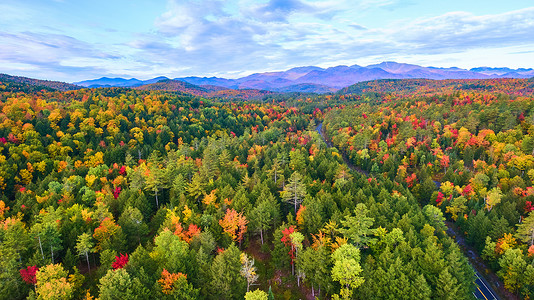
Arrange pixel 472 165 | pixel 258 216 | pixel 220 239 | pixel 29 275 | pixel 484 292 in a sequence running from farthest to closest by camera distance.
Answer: pixel 472 165, pixel 258 216, pixel 220 239, pixel 484 292, pixel 29 275

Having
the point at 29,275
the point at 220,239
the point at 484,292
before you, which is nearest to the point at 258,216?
the point at 220,239

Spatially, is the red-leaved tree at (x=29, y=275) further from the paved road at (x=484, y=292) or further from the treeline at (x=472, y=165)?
the treeline at (x=472, y=165)

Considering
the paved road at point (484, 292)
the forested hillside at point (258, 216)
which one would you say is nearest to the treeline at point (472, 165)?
the forested hillside at point (258, 216)

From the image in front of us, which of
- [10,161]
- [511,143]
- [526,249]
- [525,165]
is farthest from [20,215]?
[511,143]

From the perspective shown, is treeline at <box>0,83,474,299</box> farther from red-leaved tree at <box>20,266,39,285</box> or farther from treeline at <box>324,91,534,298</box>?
treeline at <box>324,91,534,298</box>

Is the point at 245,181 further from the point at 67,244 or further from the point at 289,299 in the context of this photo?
the point at 67,244

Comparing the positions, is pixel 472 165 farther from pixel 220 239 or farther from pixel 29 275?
pixel 29 275

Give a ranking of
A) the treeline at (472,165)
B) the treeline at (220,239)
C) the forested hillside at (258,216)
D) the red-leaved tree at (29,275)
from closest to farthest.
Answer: the treeline at (220,239), the red-leaved tree at (29,275), the forested hillside at (258,216), the treeline at (472,165)

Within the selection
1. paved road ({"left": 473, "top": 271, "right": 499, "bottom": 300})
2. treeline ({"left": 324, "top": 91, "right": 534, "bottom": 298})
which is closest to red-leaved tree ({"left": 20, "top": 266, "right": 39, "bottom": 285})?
paved road ({"left": 473, "top": 271, "right": 499, "bottom": 300})
